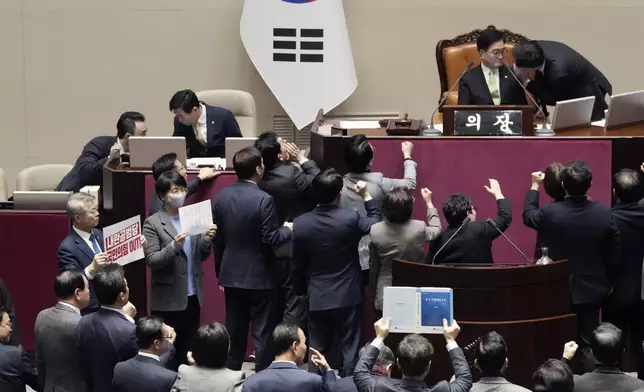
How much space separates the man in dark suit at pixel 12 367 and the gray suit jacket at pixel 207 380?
92 centimetres

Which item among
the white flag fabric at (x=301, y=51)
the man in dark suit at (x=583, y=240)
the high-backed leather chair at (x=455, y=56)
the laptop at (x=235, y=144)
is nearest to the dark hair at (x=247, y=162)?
the laptop at (x=235, y=144)

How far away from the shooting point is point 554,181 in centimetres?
665

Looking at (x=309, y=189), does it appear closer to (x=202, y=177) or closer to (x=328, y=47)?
(x=202, y=177)

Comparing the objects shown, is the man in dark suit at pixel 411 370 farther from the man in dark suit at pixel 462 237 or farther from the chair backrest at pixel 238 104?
the chair backrest at pixel 238 104

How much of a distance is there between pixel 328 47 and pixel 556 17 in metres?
1.94

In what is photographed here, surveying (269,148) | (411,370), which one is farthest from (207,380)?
(269,148)

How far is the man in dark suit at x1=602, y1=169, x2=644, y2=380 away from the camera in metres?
6.61

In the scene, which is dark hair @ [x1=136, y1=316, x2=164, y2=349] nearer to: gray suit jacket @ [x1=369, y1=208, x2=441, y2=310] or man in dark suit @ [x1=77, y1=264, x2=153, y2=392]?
man in dark suit @ [x1=77, y1=264, x2=153, y2=392]

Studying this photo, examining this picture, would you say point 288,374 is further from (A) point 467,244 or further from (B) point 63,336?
(A) point 467,244

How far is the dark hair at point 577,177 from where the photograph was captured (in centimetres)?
640

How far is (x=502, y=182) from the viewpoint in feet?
23.5

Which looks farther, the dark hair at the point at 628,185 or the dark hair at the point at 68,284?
the dark hair at the point at 628,185

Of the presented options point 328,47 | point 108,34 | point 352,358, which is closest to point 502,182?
point 352,358

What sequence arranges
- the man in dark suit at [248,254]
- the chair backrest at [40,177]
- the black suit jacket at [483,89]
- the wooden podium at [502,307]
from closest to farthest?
1. the wooden podium at [502,307]
2. the man in dark suit at [248,254]
3. the black suit jacket at [483,89]
4. the chair backrest at [40,177]
